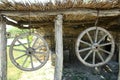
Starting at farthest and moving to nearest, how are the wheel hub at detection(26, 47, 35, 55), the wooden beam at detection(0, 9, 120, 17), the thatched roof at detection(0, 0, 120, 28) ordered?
the wheel hub at detection(26, 47, 35, 55) < the wooden beam at detection(0, 9, 120, 17) < the thatched roof at detection(0, 0, 120, 28)

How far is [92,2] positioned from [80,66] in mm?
5643

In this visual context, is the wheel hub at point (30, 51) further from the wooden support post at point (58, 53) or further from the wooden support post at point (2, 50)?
the wooden support post at point (58, 53)

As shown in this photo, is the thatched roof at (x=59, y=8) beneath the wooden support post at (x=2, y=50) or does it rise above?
above

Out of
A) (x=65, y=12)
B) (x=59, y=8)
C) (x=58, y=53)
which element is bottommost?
(x=58, y=53)

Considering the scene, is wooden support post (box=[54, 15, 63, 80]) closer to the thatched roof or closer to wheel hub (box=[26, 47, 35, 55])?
the thatched roof

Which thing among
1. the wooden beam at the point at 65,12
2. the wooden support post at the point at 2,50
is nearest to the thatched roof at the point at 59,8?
the wooden beam at the point at 65,12

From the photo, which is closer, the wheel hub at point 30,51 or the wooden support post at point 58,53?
the wooden support post at point 58,53

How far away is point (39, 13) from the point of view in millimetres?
6754

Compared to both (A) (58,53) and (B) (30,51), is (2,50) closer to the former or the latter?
(B) (30,51)

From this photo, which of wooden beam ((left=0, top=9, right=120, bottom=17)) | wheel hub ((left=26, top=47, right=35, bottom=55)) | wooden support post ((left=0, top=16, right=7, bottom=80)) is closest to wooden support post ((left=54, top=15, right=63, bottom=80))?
wooden beam ((left=0, top=9, right=120, bottom=17))

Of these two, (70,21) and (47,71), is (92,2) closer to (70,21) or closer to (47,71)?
(70,21)

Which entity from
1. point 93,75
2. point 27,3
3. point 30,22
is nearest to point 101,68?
point 93,75

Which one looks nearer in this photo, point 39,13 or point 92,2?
point 92,2

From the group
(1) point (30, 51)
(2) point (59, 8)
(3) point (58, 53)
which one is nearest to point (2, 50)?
(1) point (30, 51)
